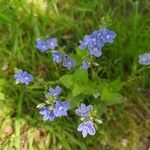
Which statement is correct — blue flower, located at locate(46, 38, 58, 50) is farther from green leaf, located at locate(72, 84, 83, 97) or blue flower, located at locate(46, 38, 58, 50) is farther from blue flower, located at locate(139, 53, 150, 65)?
blue flower, located at locate(139, 53, 150, 65)

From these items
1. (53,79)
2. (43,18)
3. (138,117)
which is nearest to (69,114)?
(53,79)

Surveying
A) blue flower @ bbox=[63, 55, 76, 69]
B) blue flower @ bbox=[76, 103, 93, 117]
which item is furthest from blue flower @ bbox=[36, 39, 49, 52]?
blue flower @ bbox=[76, 103, 93, 117]

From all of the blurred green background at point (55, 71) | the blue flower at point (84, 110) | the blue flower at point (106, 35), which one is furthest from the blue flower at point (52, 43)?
the blue flower at point (84, 110)

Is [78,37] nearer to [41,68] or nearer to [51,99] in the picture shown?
[41,68]

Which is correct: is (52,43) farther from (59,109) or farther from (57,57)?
(59,109)

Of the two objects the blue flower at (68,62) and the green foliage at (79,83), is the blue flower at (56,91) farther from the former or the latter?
the blue flower at (68,62)

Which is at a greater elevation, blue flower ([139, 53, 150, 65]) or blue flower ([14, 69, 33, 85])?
blue flower ([139, 53, 150, 65])

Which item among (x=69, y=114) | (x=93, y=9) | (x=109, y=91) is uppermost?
(x=93, y=9)
